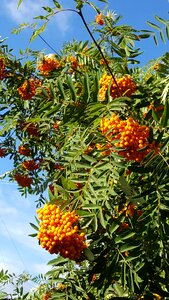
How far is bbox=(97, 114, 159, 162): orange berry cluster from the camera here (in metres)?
2.30

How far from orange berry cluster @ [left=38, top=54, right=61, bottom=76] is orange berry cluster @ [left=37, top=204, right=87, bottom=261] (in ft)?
9.55

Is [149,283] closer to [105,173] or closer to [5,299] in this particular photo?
[105,173]

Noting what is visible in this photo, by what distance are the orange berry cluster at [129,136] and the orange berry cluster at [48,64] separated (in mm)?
2751

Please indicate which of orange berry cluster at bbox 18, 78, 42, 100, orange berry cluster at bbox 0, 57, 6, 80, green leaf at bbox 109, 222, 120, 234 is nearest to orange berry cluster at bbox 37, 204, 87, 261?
green leaf at bbox 109, 222, 120, 234

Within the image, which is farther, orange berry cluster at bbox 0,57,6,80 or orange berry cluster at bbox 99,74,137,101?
orange berry cluster at bbox 0,57,6,80

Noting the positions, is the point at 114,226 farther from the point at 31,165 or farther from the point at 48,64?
the point at 31,165

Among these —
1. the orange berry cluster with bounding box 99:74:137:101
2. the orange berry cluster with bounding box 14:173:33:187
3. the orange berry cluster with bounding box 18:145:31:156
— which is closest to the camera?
the orange berry cluster with bounding box 99:74:137:101

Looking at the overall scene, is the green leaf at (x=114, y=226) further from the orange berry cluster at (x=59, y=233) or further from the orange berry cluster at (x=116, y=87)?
the orange berry cluster at (x=116, y=87)

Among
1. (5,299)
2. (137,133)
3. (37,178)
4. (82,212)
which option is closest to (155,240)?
(82,212)

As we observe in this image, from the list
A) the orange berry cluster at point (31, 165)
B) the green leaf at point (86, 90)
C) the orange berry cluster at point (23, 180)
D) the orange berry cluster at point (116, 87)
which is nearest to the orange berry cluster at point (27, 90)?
the orange berry cluster at point (31, 165)

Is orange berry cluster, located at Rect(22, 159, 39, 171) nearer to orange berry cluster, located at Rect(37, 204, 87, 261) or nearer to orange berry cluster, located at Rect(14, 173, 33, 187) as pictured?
orange berry cluster, located at Rect(14, 173, 33, 187)

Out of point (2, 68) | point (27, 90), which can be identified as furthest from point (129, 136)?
point (2, 68)

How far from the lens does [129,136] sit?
230 cm

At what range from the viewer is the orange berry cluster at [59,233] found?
7.27 feet
